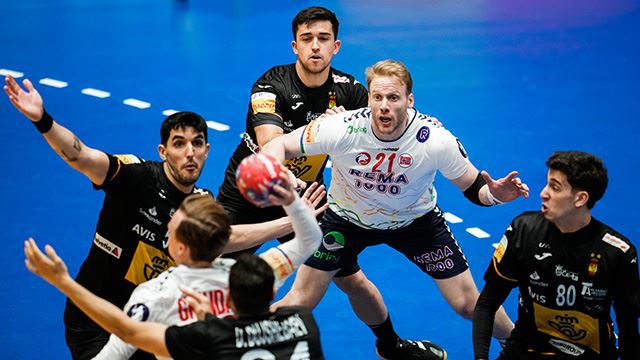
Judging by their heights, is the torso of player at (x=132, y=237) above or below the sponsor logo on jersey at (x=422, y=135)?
below

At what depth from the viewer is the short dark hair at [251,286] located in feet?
15.5

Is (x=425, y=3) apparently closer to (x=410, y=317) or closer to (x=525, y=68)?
(x=525, y=68)

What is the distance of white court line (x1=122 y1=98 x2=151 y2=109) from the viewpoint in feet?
45.1

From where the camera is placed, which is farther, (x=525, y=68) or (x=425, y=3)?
(x=425, y=3)

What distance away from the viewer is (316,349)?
4859mm

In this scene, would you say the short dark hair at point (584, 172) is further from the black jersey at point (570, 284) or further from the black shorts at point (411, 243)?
the black shorts at point (411, 243)

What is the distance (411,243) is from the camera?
779cm

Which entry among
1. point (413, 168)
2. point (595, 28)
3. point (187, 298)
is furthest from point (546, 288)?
point (595, 28)

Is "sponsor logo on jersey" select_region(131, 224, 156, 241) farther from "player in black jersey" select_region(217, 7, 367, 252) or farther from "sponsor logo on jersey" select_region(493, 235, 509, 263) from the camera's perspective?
"sponsor logo on jersey" select_region(493, 235, 509, 263)

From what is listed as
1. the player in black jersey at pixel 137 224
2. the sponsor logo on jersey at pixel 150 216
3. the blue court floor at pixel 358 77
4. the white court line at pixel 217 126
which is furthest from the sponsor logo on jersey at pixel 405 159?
the white court line at pixel 217 126

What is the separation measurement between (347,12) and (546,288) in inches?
525

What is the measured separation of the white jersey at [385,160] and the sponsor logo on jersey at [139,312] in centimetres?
263

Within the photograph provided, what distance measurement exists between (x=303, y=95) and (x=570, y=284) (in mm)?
3175

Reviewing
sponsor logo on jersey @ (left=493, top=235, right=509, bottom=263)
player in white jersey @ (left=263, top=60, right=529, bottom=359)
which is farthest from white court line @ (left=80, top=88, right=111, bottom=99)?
sponsor logo on jersey @ (left=493, top=235, right=509, bottom=263)
